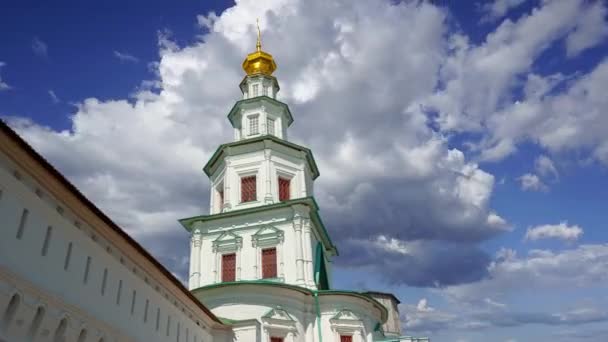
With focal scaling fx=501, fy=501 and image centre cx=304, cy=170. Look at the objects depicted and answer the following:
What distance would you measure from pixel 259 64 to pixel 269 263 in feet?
52.0

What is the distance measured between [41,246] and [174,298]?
301 inches

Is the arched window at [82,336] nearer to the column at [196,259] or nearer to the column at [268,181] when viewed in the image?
the column at [196,259]

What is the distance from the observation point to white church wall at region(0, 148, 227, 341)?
10.9 metres

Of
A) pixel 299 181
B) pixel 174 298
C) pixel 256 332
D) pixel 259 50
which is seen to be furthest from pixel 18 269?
pixel 259 50

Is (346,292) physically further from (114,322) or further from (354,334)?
(114,322)

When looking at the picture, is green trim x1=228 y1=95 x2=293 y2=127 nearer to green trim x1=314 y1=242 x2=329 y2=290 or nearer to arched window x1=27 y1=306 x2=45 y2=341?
green trim x1=314 y1=242 x2=329 y2=290

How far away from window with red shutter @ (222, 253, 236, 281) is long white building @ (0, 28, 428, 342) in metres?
0.07

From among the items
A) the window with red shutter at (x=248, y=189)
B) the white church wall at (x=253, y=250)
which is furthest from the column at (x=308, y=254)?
the window with red shutter at (x=248, y=189)

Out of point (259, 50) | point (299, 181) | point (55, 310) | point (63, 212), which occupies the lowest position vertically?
point (55, 310)

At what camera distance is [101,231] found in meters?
14.4

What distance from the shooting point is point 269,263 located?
94.3 feet

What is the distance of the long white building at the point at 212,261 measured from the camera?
11.3 m

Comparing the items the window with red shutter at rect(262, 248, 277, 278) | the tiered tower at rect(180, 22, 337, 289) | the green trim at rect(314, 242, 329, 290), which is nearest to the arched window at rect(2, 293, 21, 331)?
the tiered tower at rect(180, 22, 337, 289)

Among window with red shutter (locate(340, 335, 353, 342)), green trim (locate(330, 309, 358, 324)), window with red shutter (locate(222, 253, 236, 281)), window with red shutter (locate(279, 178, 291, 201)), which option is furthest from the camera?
window with red shutter (locate(279, 178, 291, 201))
